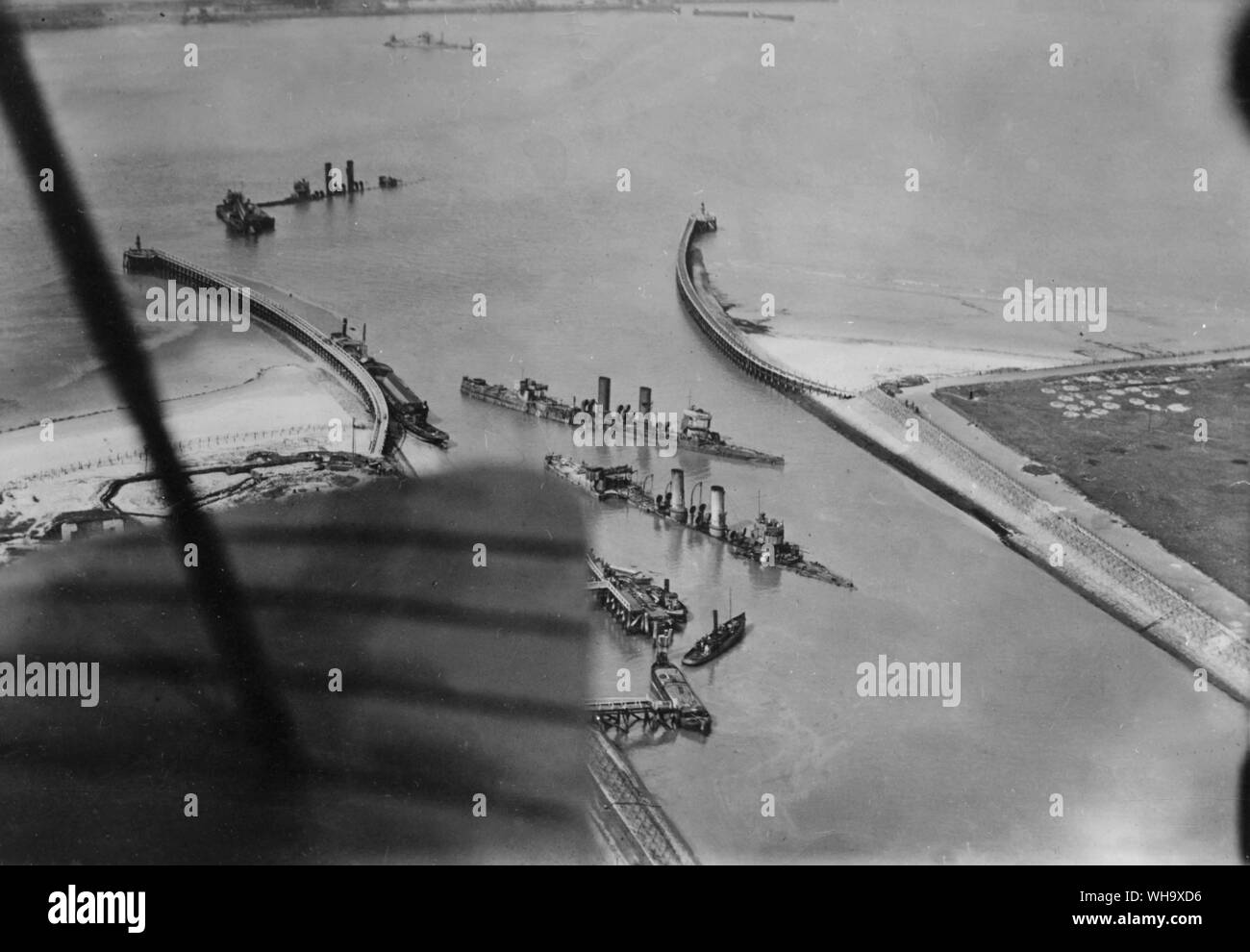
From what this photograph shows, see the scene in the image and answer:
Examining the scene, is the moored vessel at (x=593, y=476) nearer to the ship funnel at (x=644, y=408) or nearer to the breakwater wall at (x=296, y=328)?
the ship funnel at (x=644, y=408)

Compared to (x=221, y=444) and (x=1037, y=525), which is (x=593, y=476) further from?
(x=1037, y=525)

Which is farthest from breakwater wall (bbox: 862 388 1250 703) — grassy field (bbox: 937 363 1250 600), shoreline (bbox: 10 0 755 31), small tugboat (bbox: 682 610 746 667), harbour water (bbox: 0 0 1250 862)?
shoreline (bbox: 10 0 755 31)

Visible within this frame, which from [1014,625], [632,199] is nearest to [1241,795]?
[1014,625]

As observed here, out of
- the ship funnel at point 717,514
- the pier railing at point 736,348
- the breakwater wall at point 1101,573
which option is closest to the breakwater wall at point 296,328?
the ship funnel at point 717,514

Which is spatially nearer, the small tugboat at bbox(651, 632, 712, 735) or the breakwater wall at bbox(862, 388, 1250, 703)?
the small tugboat at bbox(651, 632, 712, 735)

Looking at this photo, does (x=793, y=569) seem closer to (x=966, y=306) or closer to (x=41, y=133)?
(x=966, y=306)

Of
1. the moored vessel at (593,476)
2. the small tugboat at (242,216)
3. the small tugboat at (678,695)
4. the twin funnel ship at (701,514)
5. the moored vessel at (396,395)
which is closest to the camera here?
the small tugboat at (678,695)

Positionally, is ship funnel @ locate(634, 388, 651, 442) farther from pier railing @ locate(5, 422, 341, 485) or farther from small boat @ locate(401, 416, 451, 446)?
pier railing @ locate(5, 422, 341, 485)

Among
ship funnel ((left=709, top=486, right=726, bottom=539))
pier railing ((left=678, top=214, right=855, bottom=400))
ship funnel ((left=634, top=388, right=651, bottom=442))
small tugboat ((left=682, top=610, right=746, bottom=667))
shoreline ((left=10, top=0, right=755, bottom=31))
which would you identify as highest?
shoreline ((left=10, top=0, right=755, bottom=31))
